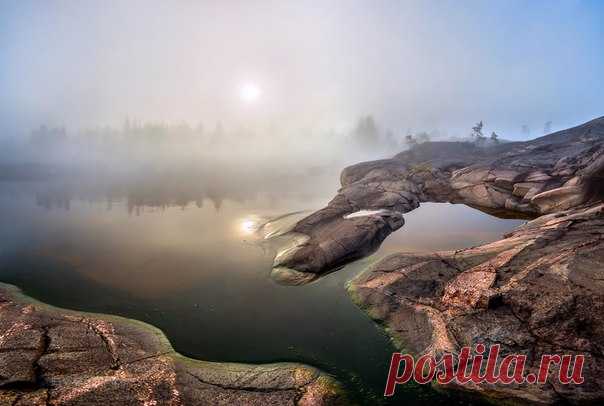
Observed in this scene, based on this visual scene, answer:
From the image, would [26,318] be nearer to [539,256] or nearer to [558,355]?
[558,355]

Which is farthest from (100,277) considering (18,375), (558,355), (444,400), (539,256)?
(539,256)

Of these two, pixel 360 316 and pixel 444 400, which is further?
pixel 360 316

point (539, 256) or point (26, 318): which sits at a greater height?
point (539, 256)

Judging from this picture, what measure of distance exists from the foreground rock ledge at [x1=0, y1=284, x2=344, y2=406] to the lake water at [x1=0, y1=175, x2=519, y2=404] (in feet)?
4.10

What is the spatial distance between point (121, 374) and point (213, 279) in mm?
11193

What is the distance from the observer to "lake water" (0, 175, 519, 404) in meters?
15.4

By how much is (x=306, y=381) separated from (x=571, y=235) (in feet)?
59.1

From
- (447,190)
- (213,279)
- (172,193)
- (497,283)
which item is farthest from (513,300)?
(172,193)

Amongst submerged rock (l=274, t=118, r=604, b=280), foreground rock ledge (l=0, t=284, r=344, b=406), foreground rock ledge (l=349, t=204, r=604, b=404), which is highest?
submerged rock (l=274, t=118, r=604, b=280)

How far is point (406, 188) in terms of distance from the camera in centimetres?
4716

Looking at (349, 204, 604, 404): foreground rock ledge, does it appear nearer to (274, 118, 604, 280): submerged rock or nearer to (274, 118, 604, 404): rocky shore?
(274, 118, 604, 404): rocky shore

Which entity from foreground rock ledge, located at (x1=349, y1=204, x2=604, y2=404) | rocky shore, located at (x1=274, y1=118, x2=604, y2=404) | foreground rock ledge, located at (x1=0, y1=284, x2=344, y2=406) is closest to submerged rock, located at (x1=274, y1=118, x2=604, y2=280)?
rocky shore, located at (x1=274, y1=118, x2=604, y2=404)

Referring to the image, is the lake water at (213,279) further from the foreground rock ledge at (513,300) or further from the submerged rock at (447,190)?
the submerged rock at (447,190)

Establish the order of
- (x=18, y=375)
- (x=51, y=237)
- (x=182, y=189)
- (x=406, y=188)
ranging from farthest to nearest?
(x=182, y=189)
(x=406, y=188)
(x=51, y=237)
(x=18, y=375)
